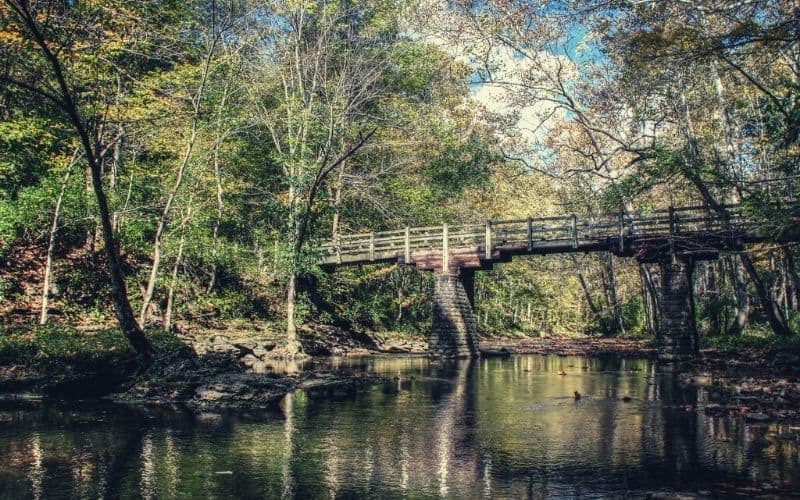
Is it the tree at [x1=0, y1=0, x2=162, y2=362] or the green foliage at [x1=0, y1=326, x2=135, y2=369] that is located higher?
the tree at [x1=0, y1=0, x2=162, y2=362]

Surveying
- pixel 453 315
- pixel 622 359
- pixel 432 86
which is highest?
pixel 432 86

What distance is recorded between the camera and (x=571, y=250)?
3017 cm

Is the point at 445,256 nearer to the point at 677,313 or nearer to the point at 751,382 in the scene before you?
the point at 677,313

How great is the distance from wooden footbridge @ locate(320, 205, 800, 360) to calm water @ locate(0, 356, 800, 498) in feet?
40.3

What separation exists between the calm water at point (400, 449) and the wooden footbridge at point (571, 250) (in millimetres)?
12271

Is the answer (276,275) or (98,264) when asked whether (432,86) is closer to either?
(276,275)

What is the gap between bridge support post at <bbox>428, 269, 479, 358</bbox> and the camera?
3155 cm

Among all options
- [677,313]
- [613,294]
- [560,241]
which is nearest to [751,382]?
[677,313]

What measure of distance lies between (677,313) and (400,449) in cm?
2111

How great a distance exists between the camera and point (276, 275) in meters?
31.8

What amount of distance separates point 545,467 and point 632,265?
165 feet

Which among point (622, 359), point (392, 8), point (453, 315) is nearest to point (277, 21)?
point (392, 8)

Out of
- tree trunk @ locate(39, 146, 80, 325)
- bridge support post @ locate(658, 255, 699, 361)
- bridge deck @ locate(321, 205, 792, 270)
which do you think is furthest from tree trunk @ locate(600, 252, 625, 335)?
tree trunk @ locate(39, 146, 80, 325)

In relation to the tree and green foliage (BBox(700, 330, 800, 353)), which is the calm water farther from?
green foliage (BBox(700, 330, 800, 353))
